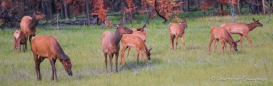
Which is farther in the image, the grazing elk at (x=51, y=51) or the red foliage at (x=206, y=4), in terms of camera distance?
the red foliage at (x=206, y=4)

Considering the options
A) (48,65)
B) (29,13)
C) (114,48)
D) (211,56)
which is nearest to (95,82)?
(114,48)

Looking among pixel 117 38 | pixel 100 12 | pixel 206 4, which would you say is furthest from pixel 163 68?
pixel 206 4

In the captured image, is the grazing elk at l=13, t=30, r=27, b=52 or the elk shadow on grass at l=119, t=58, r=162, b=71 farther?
the grazing elk at l=13, t=30, r=27, b=52

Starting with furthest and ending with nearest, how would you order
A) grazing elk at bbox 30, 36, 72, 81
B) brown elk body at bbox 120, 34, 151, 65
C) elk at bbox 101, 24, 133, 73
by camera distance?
brown elk body at bbox 120, 34, 151, 65
elk at bbox 101, 24, 133, 73
grazing elk at bbox 30, 36, 72, 81

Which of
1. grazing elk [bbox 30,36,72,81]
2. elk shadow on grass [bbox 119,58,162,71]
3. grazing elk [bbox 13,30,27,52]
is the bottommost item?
elk shadow on grass [bbox 119,58,162,71]

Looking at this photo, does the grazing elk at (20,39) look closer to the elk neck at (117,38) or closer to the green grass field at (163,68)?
the green grass field at (163,68)

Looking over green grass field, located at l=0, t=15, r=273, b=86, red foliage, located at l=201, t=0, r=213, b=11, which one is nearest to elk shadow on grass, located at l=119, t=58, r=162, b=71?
green grass field, located at l=0, t=15, r=273, b=86

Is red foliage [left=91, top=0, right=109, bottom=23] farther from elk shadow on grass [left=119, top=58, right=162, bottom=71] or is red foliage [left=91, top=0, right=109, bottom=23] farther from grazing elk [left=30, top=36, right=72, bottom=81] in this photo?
grazing elk [left=30, top=36, right=72, bottom=81]

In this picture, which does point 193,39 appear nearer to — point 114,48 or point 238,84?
point 114,48

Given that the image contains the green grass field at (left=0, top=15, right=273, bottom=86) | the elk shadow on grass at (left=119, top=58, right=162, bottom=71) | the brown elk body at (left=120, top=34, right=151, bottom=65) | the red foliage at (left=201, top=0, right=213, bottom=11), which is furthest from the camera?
the red foliage at (left=201, top=0, right=213, bottom=11)

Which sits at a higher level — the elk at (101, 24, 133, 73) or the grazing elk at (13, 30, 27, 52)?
the elk at (101, 24, 133, 73)

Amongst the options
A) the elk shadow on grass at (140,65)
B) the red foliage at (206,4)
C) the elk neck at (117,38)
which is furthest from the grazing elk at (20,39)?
the red foliage at (206,4)

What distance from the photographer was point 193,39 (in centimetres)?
2545

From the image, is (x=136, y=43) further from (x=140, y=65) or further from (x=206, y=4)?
(x=206, y=4)
